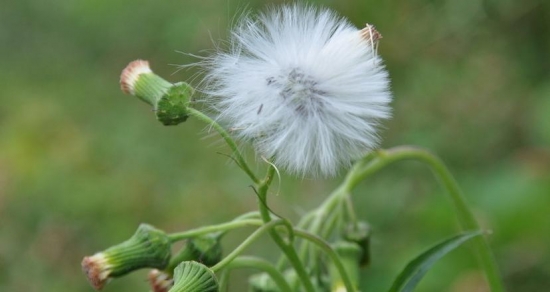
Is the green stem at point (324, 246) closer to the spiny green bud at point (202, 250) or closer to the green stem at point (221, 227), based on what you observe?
the green stem at point (221, 227)

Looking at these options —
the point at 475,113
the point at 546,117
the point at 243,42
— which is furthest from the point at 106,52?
the point at 243,42

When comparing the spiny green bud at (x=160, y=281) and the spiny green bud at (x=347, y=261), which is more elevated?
the spiny green bud at (x=347, y=261)

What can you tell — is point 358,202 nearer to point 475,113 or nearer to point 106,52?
point 475,113

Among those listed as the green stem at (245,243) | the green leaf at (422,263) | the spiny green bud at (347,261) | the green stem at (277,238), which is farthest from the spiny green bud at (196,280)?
the spiny green bud at (347,261)

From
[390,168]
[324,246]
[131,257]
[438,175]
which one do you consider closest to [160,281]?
[131,257]

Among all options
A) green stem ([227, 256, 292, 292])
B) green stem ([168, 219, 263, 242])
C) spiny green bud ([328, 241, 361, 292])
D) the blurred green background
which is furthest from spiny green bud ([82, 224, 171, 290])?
the blurred green background

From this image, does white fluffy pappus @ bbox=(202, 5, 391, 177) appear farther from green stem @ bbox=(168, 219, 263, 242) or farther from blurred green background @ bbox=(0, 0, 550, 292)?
→ blurred green background @ bbox=(0, 0, 550, 292)
